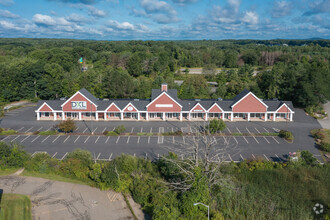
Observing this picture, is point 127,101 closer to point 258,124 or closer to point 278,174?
point 258,124

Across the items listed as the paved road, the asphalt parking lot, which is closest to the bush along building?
the asphalt parking lot

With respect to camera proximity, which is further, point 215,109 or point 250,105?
point 215,109

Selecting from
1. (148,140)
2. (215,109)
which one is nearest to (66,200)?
(148,140)

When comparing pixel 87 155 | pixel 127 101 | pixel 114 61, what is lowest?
pixel 87 155

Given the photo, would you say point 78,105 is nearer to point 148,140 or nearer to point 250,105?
point 148,140

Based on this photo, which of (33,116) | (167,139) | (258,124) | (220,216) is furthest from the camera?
(33,116)

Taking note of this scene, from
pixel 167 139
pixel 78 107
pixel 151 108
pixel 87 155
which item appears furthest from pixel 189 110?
pixel 87 155

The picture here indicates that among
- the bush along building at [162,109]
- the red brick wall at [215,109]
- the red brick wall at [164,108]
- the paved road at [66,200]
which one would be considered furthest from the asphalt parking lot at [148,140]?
the paved road at [66,200]
